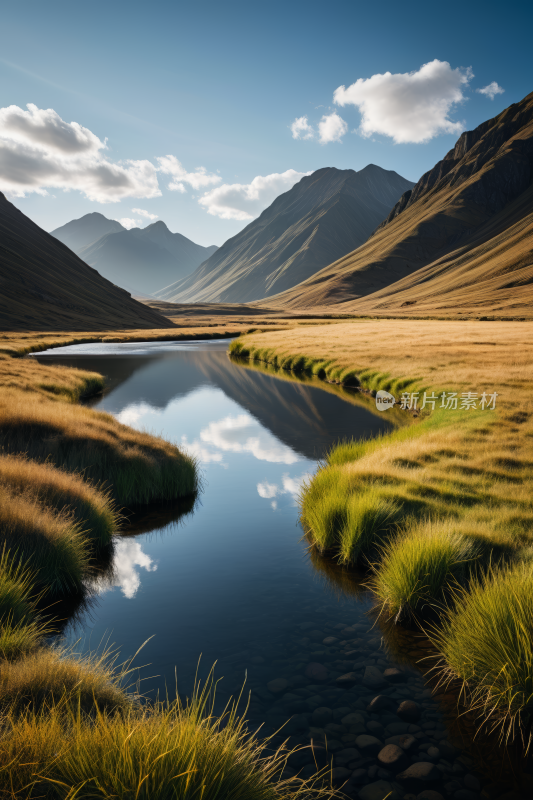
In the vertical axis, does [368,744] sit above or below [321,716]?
above

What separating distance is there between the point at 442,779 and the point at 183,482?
1142 centimetres

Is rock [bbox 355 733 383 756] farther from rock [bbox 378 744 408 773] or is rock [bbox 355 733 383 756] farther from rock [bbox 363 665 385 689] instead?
rock [bbox 363 665 385 689]

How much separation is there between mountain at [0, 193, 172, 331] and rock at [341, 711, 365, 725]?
115m

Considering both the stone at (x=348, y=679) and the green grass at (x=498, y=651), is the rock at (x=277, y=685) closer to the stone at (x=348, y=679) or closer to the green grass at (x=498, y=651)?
the stone at (x=348, y=679)

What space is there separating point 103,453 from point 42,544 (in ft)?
20.2

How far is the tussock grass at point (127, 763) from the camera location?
3.95m

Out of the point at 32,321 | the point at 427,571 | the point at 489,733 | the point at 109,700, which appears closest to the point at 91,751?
the point at 109,700

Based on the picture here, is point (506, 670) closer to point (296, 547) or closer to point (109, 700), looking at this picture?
point (109, 700)

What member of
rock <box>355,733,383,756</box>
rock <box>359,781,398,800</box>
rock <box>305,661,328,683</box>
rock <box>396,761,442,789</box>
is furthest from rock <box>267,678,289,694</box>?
rock <box>396,761,442,789</box>

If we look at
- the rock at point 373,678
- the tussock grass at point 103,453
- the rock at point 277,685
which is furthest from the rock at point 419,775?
the tussock grass at point 103,453

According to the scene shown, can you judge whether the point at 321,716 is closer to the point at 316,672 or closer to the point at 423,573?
the point at 316,672

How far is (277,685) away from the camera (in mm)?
7113

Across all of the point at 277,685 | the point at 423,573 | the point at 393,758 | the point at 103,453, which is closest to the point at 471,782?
the point at 393,758

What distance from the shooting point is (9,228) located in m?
166
